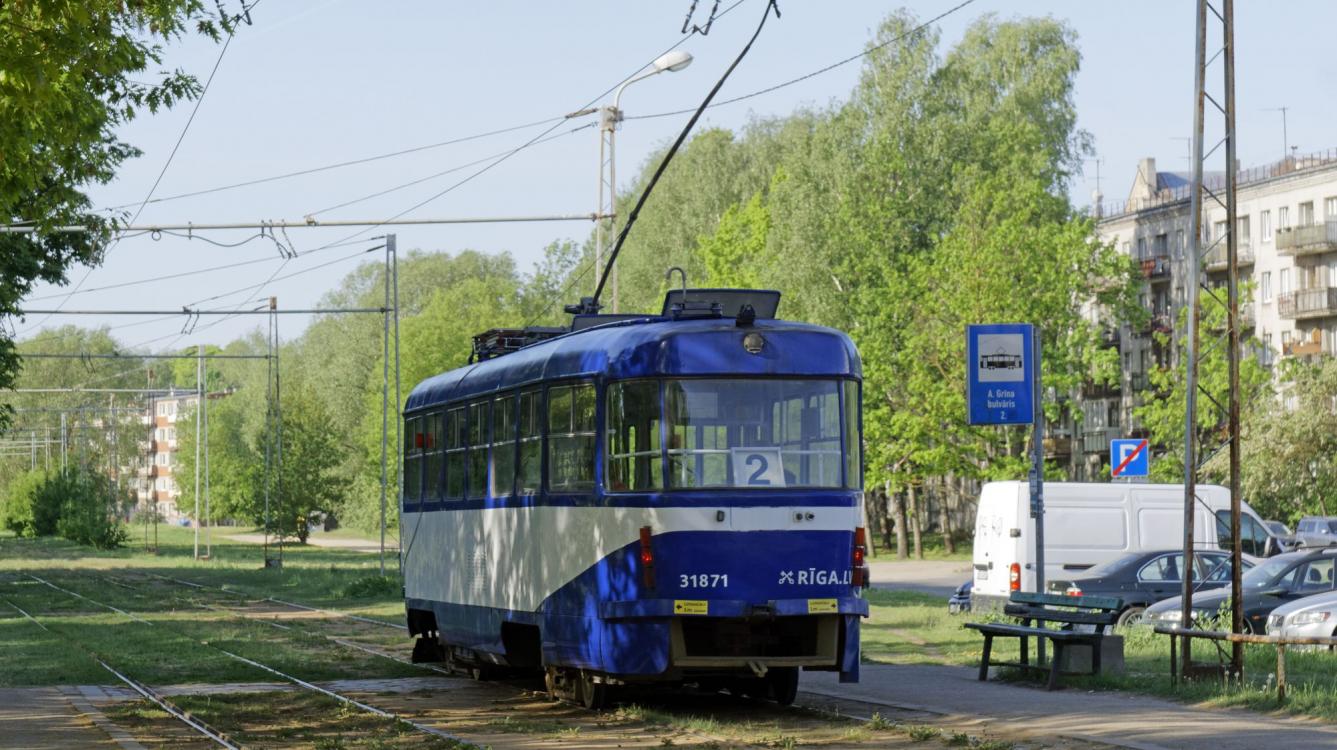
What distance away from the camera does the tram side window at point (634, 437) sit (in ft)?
51.8

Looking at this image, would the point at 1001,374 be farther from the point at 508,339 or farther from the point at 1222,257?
the point at 1222,257

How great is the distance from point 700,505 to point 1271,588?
11.7 meters

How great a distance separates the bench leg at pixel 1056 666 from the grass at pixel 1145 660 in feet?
0.58

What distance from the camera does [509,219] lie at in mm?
30625

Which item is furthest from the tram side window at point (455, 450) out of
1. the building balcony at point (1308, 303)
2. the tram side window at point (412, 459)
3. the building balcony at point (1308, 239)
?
the building balcony at point (1308, 303)

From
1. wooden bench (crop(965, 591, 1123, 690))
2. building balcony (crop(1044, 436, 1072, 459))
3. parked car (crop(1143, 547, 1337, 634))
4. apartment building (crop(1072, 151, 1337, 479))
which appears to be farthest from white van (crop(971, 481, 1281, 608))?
building balcony (crop(1044, 436, 1072, 459))

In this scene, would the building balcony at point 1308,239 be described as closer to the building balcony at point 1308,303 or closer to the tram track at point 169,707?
the building balcony at point 1308,303

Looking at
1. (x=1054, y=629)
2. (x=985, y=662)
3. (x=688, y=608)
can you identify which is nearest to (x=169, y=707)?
(x=688, y=608)

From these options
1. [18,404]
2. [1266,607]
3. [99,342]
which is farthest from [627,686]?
[99,342]

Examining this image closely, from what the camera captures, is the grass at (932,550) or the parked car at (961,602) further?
the grass at (932,550)

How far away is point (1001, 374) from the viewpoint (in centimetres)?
2073

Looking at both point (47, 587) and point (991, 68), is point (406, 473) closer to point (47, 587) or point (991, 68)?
point (47, 587)

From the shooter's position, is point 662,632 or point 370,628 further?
point 370,628

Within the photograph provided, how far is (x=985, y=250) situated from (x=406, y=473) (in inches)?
1449
